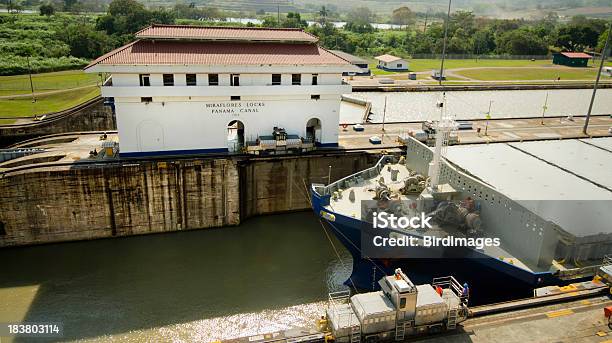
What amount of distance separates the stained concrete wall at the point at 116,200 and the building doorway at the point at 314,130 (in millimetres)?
6022

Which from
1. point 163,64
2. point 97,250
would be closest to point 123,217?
point 97,250

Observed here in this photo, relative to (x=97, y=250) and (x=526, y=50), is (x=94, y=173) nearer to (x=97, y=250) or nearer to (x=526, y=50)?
(x=97, y=250)

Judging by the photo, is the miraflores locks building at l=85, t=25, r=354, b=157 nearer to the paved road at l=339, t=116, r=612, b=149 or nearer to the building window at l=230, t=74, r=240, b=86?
the building window at l=230, t=74, r=240, b=86

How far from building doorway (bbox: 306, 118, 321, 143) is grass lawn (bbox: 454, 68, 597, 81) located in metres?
51.2

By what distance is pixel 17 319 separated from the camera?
19578 mm

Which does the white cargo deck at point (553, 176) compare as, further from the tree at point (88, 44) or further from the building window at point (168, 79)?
the tree at point (88, 44)

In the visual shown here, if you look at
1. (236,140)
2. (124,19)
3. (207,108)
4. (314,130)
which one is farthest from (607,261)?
(124,19)

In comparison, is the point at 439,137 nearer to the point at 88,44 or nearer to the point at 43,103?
the point at 43,103

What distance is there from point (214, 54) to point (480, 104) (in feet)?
129

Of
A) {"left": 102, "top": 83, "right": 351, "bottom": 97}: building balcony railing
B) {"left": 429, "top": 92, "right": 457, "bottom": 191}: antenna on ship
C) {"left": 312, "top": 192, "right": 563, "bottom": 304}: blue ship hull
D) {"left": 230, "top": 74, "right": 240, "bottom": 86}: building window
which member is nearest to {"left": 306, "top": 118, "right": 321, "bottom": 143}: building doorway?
{"left": 102, "top": 83, "right": 351, "bottom": 97}: building balcony railing

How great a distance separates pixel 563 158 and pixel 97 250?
988 inches

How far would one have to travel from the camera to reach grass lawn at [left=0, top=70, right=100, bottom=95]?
49.9m

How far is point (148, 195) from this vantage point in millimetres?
26031

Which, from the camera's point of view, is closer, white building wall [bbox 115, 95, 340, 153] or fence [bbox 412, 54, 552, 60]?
white building wall [bbox 115, 95, 340, 153]
